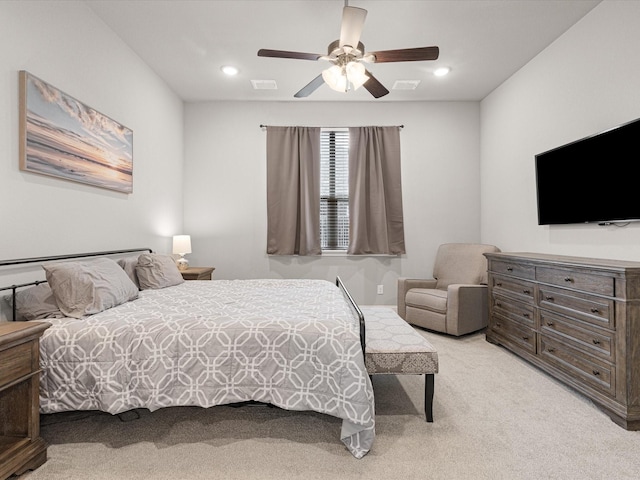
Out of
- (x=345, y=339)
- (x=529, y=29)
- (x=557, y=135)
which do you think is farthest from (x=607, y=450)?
(x=529, y=29)

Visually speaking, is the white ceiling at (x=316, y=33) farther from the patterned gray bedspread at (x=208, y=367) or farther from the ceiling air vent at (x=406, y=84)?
the patterned gray bedspread at (x=208, y=367)

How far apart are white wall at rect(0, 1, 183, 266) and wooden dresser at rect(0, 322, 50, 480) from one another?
82 cm

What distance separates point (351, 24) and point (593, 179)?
2.27 metres

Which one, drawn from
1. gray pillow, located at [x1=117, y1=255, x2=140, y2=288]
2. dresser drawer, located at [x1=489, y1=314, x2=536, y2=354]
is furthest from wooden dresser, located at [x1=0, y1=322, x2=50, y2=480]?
dresser drawer, located at [x1=489, y1=314, x2=536, y2=354]

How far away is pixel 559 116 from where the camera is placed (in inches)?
128

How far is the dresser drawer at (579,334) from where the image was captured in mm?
2121

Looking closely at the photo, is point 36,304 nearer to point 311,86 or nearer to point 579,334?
point 311,86

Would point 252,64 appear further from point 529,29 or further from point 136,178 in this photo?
point 529,29

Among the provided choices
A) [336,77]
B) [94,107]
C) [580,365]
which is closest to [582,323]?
[580,365]

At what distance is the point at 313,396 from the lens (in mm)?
1799

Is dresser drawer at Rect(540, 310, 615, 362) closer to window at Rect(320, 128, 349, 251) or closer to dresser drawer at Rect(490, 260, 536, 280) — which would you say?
dresser drawer at Rect(490, 260, 536, 280)

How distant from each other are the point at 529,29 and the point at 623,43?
0.80 m

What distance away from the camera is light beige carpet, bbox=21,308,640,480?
163cm

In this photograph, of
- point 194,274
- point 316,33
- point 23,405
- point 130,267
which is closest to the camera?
point 23,405
